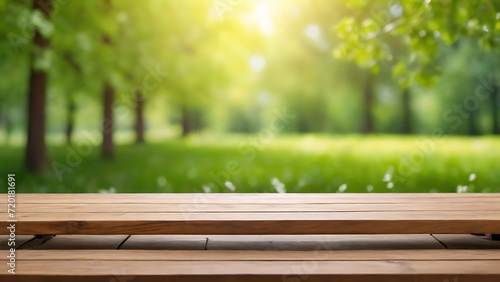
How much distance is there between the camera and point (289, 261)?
7.81 ft

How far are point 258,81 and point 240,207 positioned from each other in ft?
83.2

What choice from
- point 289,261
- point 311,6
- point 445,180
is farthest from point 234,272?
point 311,6

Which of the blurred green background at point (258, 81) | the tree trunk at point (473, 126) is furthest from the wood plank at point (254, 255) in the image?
the tree trunk at point (473, 126)

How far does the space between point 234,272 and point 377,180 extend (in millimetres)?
6984

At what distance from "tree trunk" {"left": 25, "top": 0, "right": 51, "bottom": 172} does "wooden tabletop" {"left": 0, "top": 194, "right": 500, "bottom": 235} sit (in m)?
7.89

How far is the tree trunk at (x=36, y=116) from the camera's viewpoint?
10250mm

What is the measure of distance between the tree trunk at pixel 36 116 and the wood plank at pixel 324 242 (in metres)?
8.33

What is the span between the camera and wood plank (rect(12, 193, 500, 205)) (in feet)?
9.93

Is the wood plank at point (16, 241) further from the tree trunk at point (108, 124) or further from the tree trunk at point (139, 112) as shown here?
the tree trunk at point (139, 112)

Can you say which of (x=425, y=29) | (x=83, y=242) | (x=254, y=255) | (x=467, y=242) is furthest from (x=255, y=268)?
(x=425, y=29)

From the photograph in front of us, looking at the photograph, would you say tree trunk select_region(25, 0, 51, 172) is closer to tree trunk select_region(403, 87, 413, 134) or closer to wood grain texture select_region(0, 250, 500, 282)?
wood grain texture select_region(0, 250, 500, 282)

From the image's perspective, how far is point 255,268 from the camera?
229cm

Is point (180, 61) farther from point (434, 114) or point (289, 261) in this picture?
point (434, 114)

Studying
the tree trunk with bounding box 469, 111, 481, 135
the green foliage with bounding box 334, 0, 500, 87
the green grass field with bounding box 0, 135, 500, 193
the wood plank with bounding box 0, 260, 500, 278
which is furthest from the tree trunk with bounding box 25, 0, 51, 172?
the tree trunk with bounding box 469, 111, 481, 135
